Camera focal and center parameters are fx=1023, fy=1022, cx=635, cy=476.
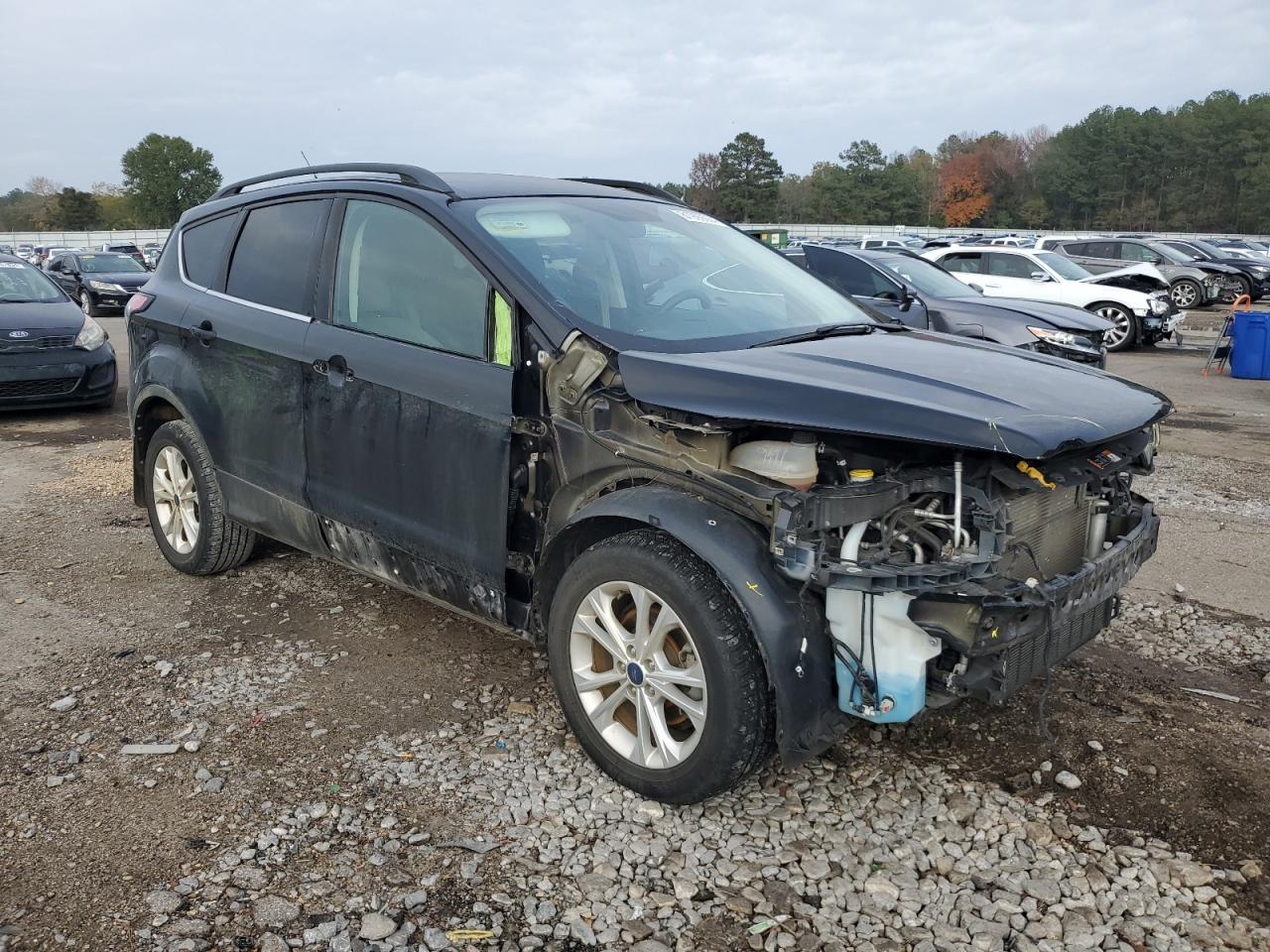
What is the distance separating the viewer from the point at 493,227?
3598 millimetres

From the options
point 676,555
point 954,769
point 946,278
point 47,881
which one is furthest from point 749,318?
point 946,278

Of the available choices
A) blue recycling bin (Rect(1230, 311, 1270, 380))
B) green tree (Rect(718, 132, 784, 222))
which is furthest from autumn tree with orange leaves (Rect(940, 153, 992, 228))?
blue recycling bin (Rect(1230, 311, 1270, 380))

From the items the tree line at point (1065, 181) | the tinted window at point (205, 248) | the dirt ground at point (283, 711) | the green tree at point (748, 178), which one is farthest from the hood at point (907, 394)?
the green tree at point (748, 178)

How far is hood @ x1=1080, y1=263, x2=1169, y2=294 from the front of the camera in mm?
18859

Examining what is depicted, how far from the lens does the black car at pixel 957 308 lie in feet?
32.9

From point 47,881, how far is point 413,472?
5.30 feet

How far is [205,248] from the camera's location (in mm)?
4840

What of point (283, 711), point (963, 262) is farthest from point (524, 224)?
point (963, 262)

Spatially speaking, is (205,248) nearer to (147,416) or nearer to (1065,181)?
(147,416)

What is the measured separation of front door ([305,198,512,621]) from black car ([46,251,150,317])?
2017 cm

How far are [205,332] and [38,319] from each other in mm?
6386

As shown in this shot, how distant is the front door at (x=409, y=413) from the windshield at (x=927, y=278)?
322 inches

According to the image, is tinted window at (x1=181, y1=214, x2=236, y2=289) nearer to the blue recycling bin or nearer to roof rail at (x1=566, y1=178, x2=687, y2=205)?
roof rail at (x1=566, y1=178, x2=687, y2=205)

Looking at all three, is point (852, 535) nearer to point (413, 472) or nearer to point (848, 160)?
point (413, 472)
